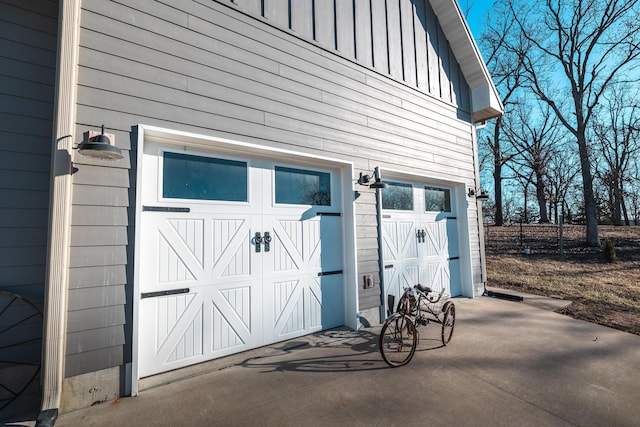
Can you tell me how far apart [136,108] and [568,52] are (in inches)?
627

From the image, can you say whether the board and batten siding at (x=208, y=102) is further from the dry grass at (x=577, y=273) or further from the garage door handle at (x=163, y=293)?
the dry grass at (x=577, y=273)

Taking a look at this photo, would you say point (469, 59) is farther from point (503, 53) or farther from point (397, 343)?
point (503, 53)

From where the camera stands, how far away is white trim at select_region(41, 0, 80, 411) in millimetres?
2180

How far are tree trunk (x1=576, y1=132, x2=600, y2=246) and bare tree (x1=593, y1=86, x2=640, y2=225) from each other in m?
1.30

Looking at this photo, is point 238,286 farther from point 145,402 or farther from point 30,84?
point 30,84

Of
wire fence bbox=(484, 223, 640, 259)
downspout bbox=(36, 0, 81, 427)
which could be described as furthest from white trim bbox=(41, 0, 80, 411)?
wire fence bbox=(484, 223, 640, 259)

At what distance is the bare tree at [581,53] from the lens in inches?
410

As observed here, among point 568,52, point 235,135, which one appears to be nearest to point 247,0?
point 235,135

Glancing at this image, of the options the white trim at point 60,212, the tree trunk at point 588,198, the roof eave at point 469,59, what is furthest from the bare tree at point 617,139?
the white trim at point 60,212

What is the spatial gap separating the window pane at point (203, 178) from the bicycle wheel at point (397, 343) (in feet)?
7.00

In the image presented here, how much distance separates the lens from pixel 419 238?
516 centimetres

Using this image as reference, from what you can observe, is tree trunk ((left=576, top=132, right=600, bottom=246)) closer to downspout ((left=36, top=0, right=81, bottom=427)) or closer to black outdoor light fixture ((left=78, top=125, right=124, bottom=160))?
black outdoor light fixture ((left=78, top=125, right=124, bottom=160))

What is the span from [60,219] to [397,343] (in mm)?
3481

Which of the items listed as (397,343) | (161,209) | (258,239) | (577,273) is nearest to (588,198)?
(577,273)
